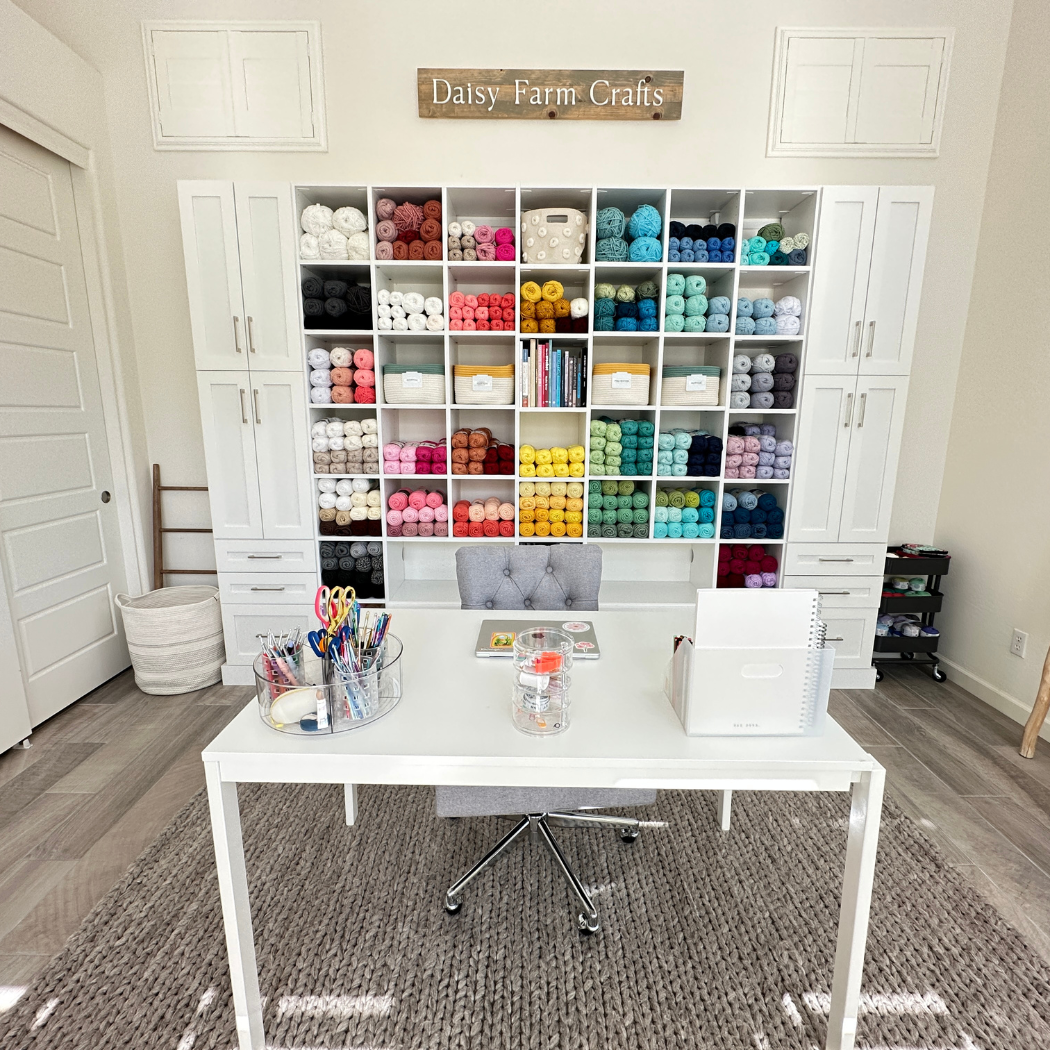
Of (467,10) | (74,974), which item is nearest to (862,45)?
(467,10)

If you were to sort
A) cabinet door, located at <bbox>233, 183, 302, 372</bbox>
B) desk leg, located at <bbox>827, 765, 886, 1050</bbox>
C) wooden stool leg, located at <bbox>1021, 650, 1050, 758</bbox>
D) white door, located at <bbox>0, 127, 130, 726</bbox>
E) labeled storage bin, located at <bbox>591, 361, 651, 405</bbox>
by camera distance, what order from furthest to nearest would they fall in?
labeled storage bin, located at <bbox>591, 361, 651, 405</bbox>, cabinet door, located at <bbox>233, 183, 302, 372</bbox>, white door, located at <bbox>0, 127, 130, 726</bbox>, wooden stool leg, located at <bbox>1021, 650, 1050, 758</bbox>, desk leg, located at <bbox>827, 765, 886, 1050</bbox>

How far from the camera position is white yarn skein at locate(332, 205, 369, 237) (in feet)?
8.20

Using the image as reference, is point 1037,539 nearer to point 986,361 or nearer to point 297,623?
point 986,361

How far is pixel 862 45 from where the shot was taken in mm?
2668

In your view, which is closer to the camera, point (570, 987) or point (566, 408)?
point (570, 987)

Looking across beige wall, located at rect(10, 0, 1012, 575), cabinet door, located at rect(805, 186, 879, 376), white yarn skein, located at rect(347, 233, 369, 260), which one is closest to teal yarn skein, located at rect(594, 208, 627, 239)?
beige wall, located at rect(10, 0, 1012, 575)

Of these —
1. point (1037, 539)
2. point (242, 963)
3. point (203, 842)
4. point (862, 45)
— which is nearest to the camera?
point (242, 963)

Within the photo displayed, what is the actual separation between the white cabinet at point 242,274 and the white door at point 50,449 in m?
0.59

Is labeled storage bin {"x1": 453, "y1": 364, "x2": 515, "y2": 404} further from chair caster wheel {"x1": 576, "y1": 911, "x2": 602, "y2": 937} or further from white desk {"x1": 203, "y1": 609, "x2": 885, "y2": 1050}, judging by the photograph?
chair caster wheel {"x1": 576, "y1": 911, "x2": 602, "y2": 937}

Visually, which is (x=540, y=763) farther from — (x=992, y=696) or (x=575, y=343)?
(x=992, y=696)

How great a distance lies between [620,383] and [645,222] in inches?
27.3

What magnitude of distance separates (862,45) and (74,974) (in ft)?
14.7

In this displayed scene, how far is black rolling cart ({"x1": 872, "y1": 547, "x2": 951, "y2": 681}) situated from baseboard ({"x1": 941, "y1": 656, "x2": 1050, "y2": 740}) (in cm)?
7

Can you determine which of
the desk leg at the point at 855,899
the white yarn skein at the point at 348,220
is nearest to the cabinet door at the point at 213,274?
the white yarn skein at the point at 348,220
